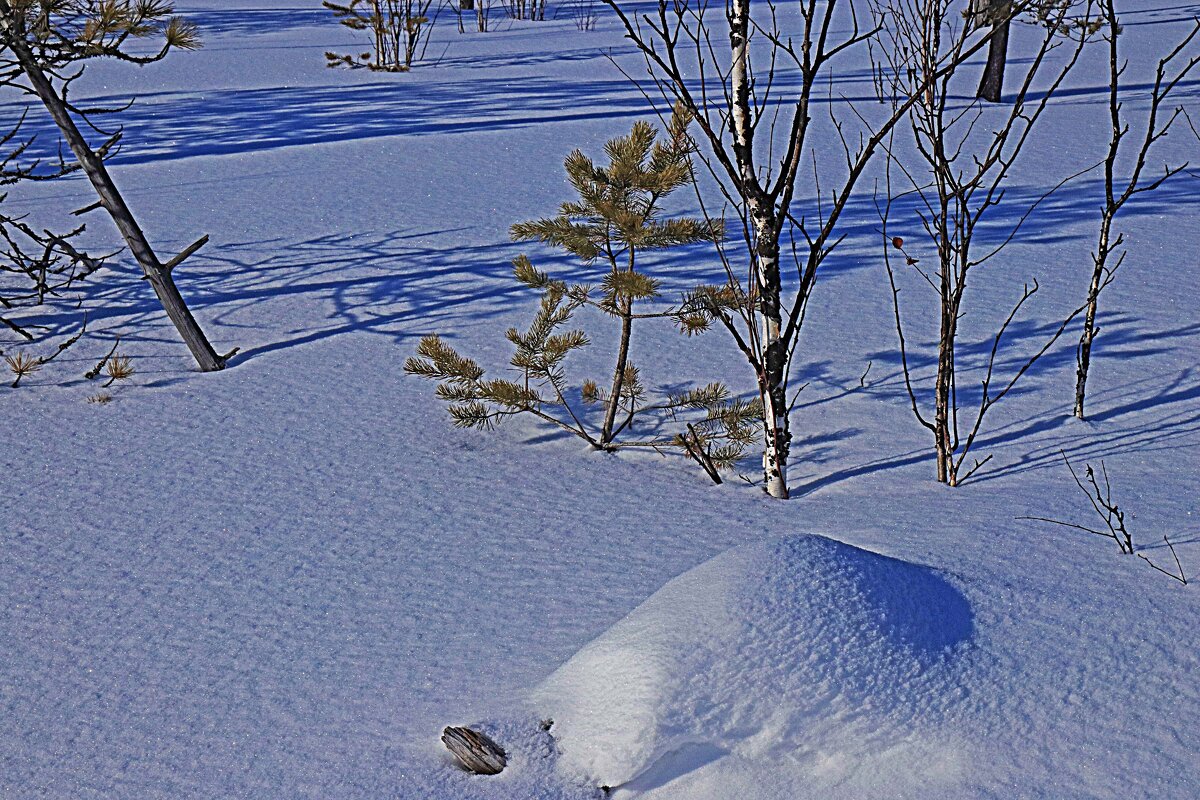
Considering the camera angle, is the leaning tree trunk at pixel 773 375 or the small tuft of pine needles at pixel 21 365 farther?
the small tuft of pine needles at pixel 21 365

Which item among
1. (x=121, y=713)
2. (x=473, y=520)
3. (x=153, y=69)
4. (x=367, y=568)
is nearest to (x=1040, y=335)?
(x=473, y=520)

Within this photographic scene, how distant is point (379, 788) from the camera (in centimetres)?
208

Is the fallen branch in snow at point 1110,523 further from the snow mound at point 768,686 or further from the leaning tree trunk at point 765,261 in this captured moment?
the leaning tree trunk at point 765,261

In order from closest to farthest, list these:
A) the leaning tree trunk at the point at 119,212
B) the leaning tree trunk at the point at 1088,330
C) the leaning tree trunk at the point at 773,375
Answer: the leaning tree trunk at the point at 773,375
the leaning tree trunk at the point at 1088,330
the leaning tree trunk at the point at 119,212

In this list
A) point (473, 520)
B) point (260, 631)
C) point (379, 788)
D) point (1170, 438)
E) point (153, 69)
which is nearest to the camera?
point (379, 788)

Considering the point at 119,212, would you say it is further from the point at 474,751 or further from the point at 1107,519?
the point at 1107,519

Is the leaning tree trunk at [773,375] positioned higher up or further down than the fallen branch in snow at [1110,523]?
higher up

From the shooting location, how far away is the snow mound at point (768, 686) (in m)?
2.04

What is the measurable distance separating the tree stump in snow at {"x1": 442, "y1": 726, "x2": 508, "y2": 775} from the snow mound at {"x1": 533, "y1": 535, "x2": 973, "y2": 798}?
0.41 feet

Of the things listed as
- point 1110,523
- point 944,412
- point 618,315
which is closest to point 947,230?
point 944,412

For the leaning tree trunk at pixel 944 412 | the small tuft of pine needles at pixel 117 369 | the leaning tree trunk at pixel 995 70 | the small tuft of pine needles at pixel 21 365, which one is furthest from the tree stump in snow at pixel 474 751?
the leaning tree trunk at pixel 995 70

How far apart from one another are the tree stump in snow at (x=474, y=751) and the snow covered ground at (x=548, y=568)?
1.3 inches

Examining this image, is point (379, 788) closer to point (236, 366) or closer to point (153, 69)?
point (236, 366)

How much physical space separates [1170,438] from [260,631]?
9.46ft
